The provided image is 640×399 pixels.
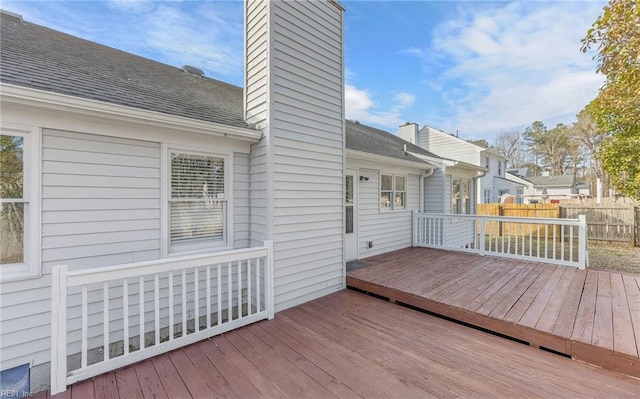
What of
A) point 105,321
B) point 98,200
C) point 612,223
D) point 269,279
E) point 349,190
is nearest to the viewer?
point 105,321

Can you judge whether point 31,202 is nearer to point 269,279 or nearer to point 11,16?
point 269,279

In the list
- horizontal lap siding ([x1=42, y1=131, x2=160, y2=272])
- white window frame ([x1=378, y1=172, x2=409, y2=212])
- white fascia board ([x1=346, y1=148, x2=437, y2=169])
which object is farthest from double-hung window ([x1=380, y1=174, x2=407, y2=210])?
horizontal lap siding ([x1=42, y1=131, x2=160, y2=272])

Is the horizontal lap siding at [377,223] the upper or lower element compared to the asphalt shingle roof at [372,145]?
lower

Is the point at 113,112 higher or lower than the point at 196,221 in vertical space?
higher

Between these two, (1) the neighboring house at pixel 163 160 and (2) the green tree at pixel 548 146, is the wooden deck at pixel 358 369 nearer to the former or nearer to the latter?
(1) the neighboring house at pixel 163 160

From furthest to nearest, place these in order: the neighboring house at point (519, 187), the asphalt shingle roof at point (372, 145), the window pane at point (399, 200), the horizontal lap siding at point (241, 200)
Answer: the neighboring house at point (519, 187) → the window pane at point (399, 200) → the asphalt shingle roof at point (372, 145) → the horizontal lap siding at point (241, 200)

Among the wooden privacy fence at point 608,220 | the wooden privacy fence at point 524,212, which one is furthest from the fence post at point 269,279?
the wooden privacy fence at point 524,212

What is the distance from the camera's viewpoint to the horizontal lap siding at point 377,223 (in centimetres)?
611

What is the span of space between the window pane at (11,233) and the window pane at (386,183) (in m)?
6.13

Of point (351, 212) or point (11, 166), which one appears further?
point (351, 212)

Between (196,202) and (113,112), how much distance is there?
55.6 inches

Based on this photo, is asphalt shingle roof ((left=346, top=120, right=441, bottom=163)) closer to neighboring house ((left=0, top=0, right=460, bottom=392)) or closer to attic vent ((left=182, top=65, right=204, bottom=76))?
neighboring house ((left=0, top=0, right=460, bottom=392))

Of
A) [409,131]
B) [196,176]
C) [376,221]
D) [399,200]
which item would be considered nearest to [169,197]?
[196,176]

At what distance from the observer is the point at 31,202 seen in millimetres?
2602
